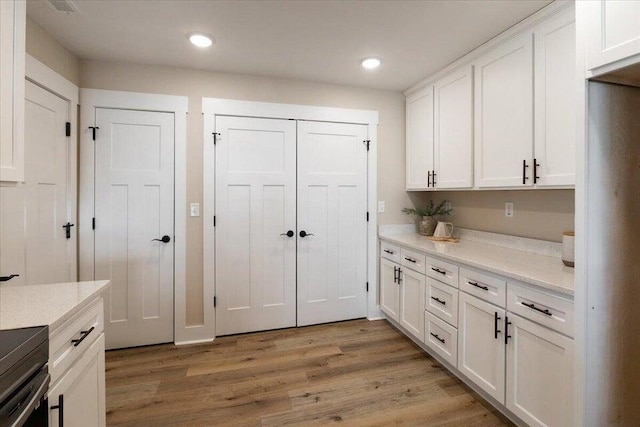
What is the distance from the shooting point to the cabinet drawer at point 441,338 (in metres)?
2.16

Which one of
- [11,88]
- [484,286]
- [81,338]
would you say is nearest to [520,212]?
[484,286]

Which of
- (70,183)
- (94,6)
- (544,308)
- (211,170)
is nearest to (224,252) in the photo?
(211,170)

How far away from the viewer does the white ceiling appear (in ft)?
6.15

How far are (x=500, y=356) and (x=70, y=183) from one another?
10.8ft

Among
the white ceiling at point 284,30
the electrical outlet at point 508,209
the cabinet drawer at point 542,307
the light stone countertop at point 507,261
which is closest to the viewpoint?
the cabinet drawer at point 542,307

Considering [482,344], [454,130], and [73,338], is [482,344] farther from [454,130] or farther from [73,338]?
[73,338]

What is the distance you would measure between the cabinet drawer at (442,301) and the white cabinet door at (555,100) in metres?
0.93

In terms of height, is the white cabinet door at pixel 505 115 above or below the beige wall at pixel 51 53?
below

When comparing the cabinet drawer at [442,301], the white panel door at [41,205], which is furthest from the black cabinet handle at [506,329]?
the white panel door at [41,205]

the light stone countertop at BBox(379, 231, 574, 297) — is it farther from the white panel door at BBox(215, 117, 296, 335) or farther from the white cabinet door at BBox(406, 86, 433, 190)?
the white panel door at BBox(215, 117, 296, 335)

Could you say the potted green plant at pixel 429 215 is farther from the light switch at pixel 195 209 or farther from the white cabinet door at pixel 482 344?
the light switch at pixel 195 209

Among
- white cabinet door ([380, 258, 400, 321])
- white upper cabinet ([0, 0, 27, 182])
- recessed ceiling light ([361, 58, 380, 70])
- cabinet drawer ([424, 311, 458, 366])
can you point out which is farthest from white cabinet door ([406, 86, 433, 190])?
white upper cabinet ([0, 0, 27, 182])

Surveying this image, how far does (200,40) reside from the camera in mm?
2232

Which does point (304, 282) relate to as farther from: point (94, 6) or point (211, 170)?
point (94, 6)
